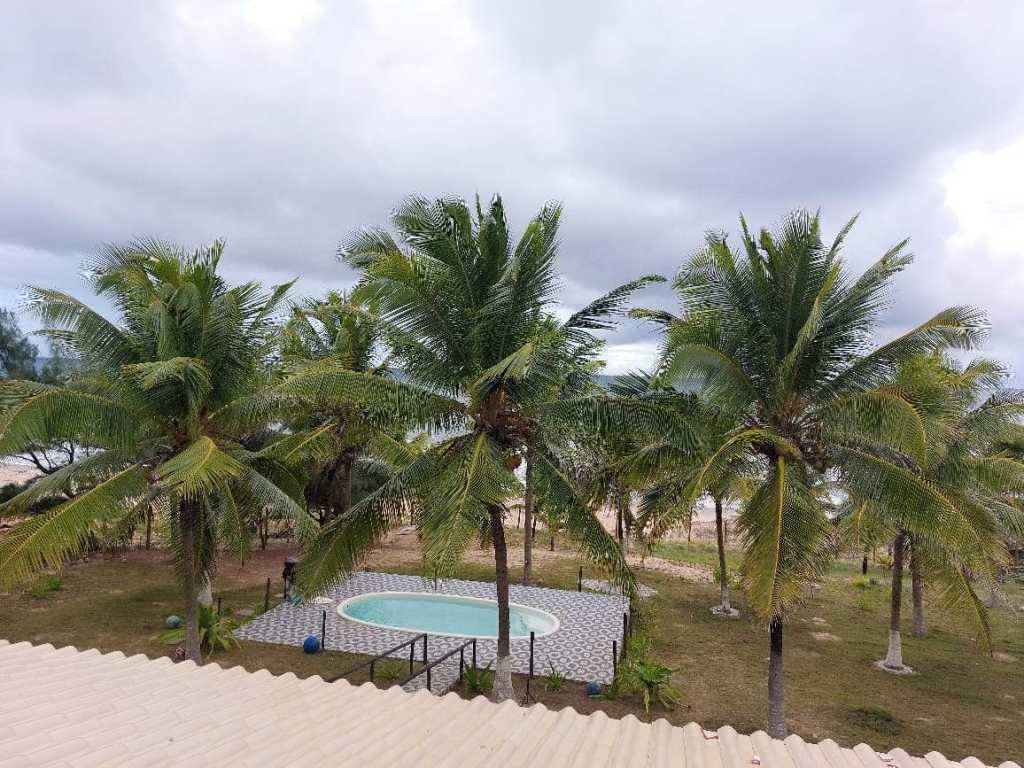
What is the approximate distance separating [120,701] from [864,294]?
30.0ft

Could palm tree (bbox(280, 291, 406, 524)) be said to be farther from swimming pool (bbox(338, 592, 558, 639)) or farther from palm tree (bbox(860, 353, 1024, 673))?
palm tree (bbox(860, 353, 1024, 673))

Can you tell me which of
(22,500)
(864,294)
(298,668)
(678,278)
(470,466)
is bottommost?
(298,668)

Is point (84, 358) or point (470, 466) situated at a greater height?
point (84, 358)

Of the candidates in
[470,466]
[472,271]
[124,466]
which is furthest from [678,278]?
[124,466]

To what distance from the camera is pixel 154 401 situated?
9289 millimetres

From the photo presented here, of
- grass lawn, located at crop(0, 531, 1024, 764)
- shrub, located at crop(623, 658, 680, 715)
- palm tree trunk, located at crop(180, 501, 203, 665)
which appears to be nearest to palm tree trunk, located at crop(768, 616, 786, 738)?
grass lawn, located at crop(0, 531, 1024, 764)

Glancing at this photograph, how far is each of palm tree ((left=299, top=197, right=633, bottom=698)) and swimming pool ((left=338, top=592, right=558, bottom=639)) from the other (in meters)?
6.72

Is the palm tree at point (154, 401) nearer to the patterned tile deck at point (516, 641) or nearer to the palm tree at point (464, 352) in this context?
the palm tree at point (464, 352)

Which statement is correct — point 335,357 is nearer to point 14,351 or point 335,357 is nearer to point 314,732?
point 314,732

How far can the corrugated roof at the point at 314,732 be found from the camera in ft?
13.9

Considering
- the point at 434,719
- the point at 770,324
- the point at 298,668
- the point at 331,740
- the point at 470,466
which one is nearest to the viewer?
the point at 331,740

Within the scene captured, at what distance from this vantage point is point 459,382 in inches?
355

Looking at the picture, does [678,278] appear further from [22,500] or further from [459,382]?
[22,500]

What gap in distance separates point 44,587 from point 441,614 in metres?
10.1
